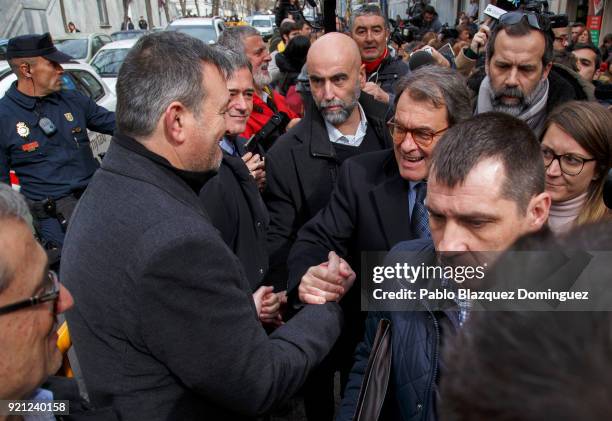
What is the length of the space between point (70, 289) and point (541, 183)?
134cm

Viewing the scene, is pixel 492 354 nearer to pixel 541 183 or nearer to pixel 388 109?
pixel 541 183

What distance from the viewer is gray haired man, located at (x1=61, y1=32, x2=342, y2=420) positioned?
1.29 m

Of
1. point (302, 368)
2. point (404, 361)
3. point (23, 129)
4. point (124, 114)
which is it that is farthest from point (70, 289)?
point (23, 129)

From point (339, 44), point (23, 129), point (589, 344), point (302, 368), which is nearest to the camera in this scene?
point (589, 344)

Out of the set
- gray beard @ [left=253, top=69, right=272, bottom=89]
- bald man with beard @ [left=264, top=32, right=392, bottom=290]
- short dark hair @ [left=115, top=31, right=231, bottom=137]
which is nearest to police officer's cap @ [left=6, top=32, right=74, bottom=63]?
gray beard @ [left=253, top=69, right=272, bottom=89]

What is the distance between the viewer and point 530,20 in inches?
113

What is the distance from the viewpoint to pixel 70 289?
54.3 inches

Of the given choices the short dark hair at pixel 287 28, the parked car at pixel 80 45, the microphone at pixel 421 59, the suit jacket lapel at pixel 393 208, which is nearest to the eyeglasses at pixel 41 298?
the suit jacket lapel at pixel 393 208

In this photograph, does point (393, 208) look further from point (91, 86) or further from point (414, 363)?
point (91, 86)

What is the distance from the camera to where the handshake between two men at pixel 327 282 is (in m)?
1.82

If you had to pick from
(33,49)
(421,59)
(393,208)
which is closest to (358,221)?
(393,208)

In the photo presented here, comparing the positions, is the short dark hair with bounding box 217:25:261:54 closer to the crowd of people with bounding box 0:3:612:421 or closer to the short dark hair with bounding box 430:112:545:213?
the crowd of people with bounding box 0:3:612:421

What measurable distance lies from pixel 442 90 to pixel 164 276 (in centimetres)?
135

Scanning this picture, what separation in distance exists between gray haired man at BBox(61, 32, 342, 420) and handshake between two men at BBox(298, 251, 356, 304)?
27 centimetres
